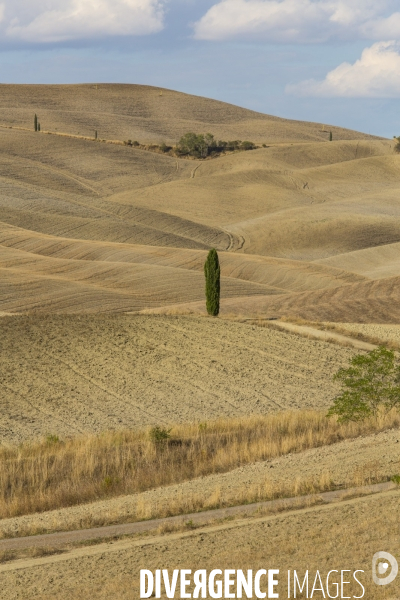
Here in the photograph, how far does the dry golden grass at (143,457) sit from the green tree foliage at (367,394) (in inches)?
19.4

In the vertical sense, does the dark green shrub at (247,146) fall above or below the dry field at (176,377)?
above

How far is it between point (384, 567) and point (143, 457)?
28.0 feet

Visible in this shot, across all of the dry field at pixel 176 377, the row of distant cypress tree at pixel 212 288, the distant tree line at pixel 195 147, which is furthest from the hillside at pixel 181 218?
the distant tree line at pixel 195 147

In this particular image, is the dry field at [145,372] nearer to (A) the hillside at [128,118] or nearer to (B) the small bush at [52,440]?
(B) the small bush at [52,440]

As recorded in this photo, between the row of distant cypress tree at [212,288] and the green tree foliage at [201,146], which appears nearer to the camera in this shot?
the row of distant cypress tree at [212,288]

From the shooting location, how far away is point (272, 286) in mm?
61125

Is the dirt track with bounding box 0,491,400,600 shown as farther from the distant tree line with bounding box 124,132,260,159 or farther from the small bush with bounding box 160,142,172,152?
the small bush with bounding box 160,142,172,152

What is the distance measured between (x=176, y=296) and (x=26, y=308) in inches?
420

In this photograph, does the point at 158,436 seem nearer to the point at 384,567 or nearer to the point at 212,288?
the point at 384,567

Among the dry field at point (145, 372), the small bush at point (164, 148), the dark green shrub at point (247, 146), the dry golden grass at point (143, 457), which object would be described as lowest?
the dry field at point (145, 372)

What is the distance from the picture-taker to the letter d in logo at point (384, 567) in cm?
868

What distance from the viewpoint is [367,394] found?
20.9 m

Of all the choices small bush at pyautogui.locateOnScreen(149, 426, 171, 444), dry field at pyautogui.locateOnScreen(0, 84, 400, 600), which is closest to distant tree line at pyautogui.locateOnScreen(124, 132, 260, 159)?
dry field at pyautogui.locateOnScreen(0, 84, 400, 600)

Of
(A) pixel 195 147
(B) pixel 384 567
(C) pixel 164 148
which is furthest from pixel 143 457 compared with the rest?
(C) pixel 164 148
